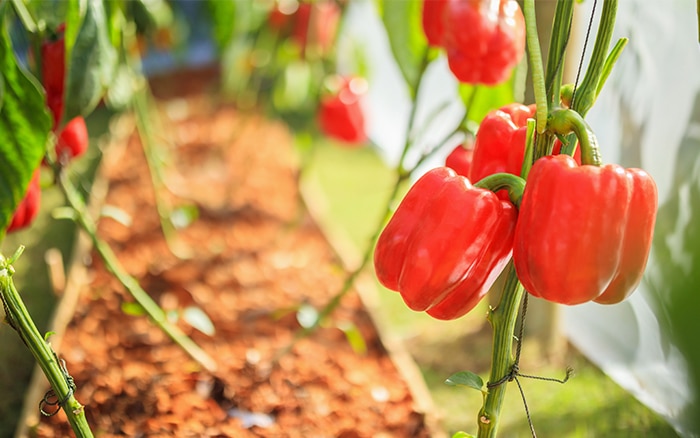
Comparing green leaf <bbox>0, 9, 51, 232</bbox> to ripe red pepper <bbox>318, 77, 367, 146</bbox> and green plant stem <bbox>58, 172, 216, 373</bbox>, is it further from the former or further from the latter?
ripe red pepper <bbox>318, 77, 367, 146</bbox>

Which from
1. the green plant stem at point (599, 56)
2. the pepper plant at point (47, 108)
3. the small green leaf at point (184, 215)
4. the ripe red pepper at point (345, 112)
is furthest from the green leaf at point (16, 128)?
the ripe red pepper at point (345, 112)

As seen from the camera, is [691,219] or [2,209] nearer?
[2,209]

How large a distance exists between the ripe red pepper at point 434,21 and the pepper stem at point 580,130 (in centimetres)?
45

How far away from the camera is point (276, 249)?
7.32 ft

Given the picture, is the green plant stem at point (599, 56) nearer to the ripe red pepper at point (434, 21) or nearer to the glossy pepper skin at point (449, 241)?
the glossy pepper skin at point (449, 241)

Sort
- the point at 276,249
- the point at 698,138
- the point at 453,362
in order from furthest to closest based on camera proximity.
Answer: the point at 276,249, the point at 453,362, the point at 698,138

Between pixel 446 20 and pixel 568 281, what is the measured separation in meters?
0.53

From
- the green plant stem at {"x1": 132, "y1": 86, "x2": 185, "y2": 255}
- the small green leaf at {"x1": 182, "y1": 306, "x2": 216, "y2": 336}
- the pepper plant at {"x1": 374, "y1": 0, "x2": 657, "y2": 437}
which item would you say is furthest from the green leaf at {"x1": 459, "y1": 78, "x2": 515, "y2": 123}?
the green plant stem at {"x1": 132, "y1": 86, "x2": 185, "y2": 255}

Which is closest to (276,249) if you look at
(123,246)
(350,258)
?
(350,258)

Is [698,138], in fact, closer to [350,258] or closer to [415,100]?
[415,100]

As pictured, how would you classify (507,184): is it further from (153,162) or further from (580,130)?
(153,162)

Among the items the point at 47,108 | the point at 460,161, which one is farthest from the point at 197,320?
the point at 460,161

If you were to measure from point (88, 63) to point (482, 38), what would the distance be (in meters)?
0.57

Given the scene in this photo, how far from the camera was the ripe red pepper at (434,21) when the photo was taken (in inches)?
43.6
